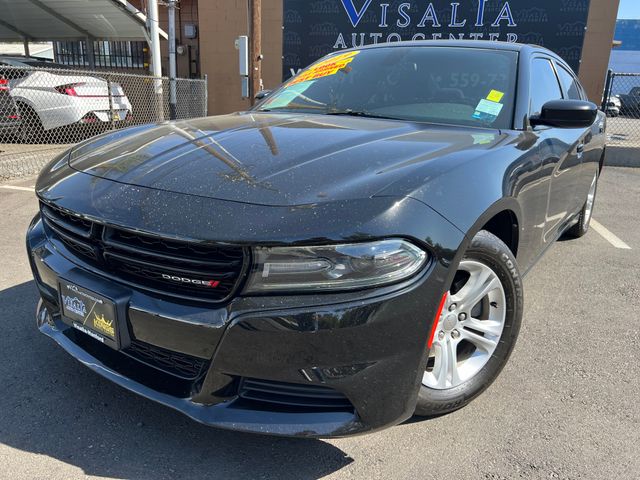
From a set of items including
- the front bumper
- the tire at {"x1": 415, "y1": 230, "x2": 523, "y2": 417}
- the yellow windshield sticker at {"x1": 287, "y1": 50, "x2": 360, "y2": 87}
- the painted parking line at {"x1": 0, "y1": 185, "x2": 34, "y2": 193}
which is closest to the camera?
the front bumper

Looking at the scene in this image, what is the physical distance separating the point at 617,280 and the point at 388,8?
10.5m

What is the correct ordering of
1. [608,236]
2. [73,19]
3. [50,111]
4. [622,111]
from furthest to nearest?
[622,111] < [73,19] < [50,111] < [608,236]

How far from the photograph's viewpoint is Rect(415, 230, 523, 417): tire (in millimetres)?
1996

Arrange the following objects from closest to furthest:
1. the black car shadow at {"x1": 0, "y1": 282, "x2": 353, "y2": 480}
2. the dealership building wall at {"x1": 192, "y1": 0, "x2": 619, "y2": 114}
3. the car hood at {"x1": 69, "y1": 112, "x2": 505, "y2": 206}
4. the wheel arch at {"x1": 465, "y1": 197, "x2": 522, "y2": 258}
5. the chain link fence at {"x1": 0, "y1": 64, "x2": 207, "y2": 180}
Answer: the car hood at {"x1": 69, "y1": 112, "x2": 505, "y2": 206} < the black car shadow at {"x1": 0, "y1": 282, "x2": 353, "y2": 480} < the wheel arch at {"x1": 465, "y1": 197, "x2": 522, "y2": 258} < the chain link fence at {"x1": 0, "y1": 64, "x2": 207, "y2": 180} < the dealership building wall at {"x1": 192, "y1": 0, "x2": 619, "y2": 114}

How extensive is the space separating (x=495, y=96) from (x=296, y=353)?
189 cm

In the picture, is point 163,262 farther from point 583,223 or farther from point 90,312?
point 583,223

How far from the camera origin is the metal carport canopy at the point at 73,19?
36.7 ft

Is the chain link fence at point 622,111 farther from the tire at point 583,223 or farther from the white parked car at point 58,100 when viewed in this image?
the white parked car at point 58,100

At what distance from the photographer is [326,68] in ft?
11.3

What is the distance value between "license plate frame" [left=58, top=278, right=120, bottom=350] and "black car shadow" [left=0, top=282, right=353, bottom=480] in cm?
40

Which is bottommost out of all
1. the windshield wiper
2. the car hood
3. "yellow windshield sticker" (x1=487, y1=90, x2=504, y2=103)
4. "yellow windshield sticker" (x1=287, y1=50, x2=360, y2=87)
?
the car hood

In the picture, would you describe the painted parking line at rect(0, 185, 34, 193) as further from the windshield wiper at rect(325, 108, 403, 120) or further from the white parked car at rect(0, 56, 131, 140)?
the windshield wiper at rect(325, 108, 403, 120)

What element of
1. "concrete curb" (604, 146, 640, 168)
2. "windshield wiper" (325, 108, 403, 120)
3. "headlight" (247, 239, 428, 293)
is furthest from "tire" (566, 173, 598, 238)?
"concrete curb" (604, 146, 640, 168)

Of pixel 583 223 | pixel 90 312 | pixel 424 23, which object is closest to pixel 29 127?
pixel 90 312
